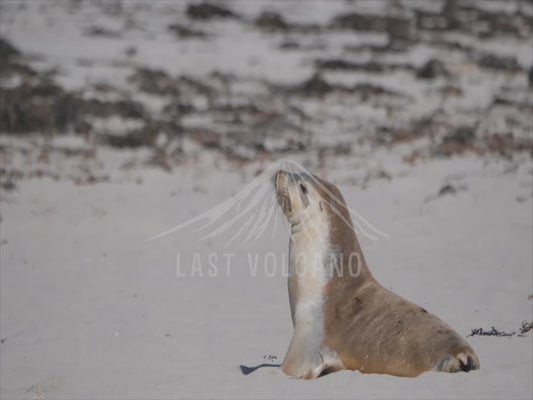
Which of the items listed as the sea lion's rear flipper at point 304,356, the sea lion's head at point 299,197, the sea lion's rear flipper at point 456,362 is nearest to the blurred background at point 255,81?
the sea lion's head at point 299,197

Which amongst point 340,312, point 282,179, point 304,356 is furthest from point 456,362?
point 282,179

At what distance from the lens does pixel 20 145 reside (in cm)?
1767

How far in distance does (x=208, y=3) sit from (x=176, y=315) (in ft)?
103

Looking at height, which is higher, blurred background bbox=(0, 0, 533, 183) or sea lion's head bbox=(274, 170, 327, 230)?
sea lion's head bbox=(274, 170, 327, 230)

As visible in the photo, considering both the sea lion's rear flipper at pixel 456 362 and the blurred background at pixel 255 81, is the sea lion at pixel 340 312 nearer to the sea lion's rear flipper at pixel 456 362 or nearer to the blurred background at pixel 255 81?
the sea lion's rear flipper at pixel 456 362

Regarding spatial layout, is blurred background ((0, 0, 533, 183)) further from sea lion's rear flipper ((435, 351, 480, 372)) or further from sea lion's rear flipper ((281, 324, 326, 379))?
sea lion's rear flipper ((435, 351, 480, 372))

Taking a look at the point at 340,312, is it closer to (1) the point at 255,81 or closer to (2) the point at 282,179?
(2) the point at 282,179

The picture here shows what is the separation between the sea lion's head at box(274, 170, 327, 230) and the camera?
19.1ft

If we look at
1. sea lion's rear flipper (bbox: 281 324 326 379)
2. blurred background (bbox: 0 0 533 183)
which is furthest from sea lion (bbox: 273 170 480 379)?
blurred background (bbox: 0 0 533 183)

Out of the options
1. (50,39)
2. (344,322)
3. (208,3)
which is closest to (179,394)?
(344,322)

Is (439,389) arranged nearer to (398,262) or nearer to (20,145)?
(398,262)

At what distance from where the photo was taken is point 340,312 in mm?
Answer: 5746

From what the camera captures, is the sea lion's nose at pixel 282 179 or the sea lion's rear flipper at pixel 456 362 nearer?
the sea lion's rear flipper at pixel 456 362

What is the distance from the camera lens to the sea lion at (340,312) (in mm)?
5301
